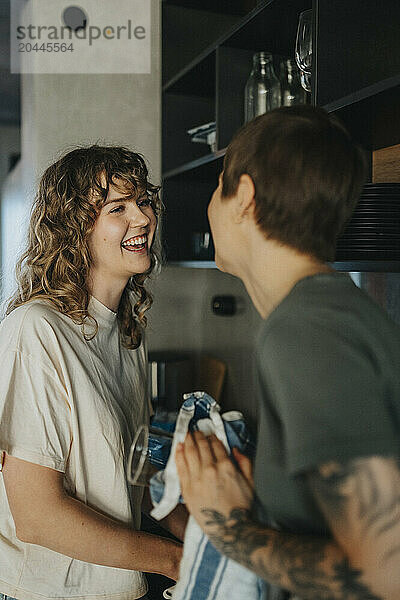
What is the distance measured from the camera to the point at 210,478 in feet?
1.69

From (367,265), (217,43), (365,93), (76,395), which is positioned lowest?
(76,395)

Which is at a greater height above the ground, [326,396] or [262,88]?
[262,88]

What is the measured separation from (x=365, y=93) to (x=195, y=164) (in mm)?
700

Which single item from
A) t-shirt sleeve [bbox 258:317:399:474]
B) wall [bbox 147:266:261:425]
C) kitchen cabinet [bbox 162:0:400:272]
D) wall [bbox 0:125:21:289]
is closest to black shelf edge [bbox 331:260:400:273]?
kitchen cabinet [bbox 162:0:400:272]

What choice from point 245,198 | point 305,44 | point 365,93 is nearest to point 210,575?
point 245,198

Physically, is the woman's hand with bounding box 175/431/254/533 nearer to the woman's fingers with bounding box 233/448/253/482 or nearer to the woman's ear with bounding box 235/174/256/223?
the woman's fingers with bounding box 233/448/253/482

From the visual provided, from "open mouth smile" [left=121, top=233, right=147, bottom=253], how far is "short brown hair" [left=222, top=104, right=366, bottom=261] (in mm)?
431

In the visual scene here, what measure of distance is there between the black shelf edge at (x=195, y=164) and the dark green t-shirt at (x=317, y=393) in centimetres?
98

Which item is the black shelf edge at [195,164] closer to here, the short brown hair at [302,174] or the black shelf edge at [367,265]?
the black shelf edge at [367,265]

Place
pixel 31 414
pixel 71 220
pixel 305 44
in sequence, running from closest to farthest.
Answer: pixel 31 414, pixel 71 220, pixel 305 44

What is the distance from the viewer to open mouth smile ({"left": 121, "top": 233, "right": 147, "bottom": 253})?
94 centimetres

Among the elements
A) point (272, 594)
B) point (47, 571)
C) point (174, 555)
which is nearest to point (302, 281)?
point (272, 594)

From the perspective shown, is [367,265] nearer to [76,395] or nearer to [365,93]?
[365,93]

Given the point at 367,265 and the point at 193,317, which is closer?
the point at 367,265
